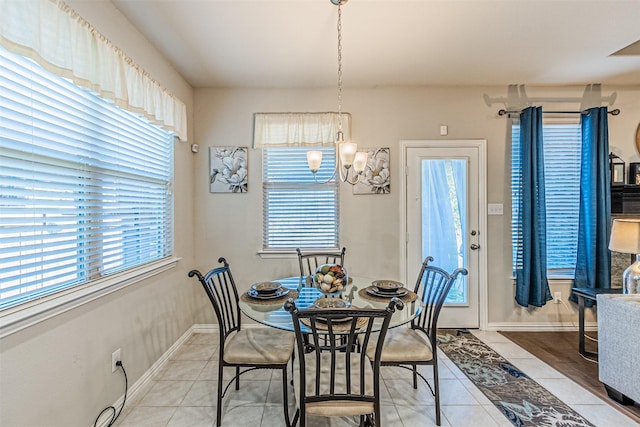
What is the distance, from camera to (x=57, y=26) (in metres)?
1.46

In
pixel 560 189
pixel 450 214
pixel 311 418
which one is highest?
pixel 560 189

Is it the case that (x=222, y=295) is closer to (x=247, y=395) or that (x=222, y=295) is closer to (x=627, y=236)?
(x=247, y=395)

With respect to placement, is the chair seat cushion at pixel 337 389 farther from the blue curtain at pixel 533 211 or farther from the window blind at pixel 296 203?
the blue curtain at pixel 533 211

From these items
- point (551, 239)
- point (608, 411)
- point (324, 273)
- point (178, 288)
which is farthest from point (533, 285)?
point (178, 288)

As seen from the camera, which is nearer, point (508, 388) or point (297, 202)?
point (508, 388)

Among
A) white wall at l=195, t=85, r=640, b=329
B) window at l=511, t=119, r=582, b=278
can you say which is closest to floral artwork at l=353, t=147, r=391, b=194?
white wall at l=195, t=85, r=640, b=329

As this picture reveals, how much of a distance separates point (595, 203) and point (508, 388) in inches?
86.5

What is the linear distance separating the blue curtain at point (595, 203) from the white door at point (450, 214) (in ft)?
3.30

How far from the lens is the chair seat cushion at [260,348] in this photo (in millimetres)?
1833

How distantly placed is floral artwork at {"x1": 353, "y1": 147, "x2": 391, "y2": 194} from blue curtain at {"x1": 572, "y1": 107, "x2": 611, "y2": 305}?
6.76ft

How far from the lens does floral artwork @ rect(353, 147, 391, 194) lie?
10.7ft

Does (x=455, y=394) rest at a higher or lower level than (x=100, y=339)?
lower

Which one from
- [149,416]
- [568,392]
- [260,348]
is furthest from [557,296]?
[149,416]

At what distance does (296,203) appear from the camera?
10.9ft
